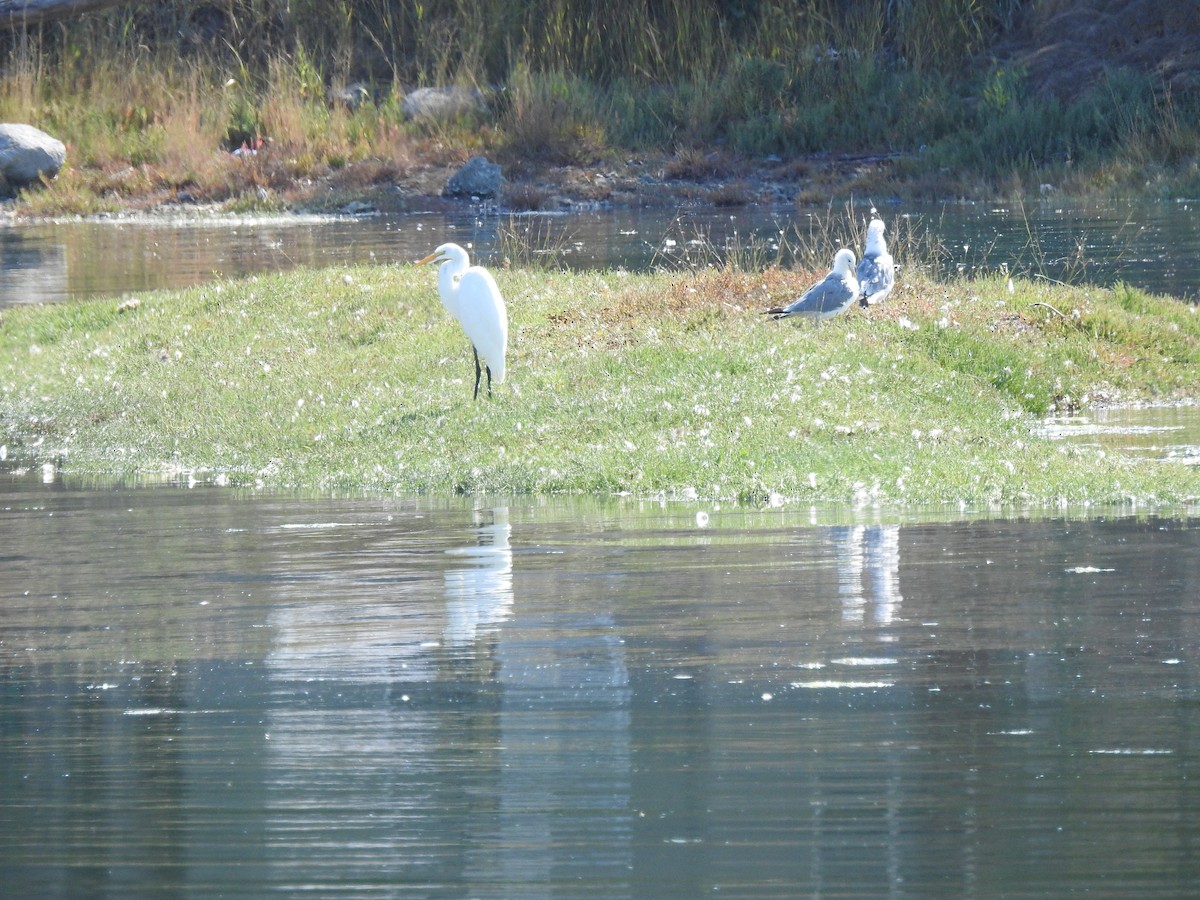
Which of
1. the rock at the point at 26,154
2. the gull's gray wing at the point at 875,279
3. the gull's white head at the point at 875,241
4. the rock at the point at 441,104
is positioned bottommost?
the gull's gray wing at the point at 875,279

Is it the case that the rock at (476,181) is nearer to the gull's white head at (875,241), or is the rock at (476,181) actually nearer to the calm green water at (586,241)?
the calm green water at (586,241)

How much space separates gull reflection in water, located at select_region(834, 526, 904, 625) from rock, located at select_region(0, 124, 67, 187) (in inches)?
1011

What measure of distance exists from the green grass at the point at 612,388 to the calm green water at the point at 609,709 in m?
1.04

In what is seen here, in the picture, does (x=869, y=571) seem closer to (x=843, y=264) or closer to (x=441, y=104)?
(x=843, y=264)

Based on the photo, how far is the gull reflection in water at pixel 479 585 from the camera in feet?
26.6

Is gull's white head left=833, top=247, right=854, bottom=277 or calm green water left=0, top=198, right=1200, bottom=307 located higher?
calm green water left=0, top=198, right=1200, bottom=307

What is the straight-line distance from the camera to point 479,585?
879 cm

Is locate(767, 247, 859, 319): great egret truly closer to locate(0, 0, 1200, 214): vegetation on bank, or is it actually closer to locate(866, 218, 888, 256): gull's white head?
locate(866, 218, 888, 256): gull's white head

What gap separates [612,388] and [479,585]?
435 cm

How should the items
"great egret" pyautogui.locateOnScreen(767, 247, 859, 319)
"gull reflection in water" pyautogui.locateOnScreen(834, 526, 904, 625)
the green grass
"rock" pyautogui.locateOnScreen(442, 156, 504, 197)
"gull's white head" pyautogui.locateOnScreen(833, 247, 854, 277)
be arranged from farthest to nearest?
"rock" pyautogui.locateOnScreen(442, 156, 504, 197)
"gull's white head" pyautogui.locateOnScreen(833, 247, 854, 277)
"great egret" pyautogui.locateOnScreen(767, 247, 859, 319)
the green grass
"gull reflection in water" pyautogui.locateOnScreen(834, 526, 904, 625)

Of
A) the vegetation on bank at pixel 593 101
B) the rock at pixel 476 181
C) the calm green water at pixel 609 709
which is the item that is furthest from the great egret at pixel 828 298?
the rock at pixel 476 181

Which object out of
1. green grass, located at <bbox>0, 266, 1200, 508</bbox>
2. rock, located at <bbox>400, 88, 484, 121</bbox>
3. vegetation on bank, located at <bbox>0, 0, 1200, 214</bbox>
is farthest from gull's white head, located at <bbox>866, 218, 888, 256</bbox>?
rock, located at <bbox>400, 88, 484, 121</bbox>

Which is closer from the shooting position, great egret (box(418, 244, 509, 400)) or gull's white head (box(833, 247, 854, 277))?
great egret (box(418, 244, 509, 400))

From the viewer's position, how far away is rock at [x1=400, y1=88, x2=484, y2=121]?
33.2 m
